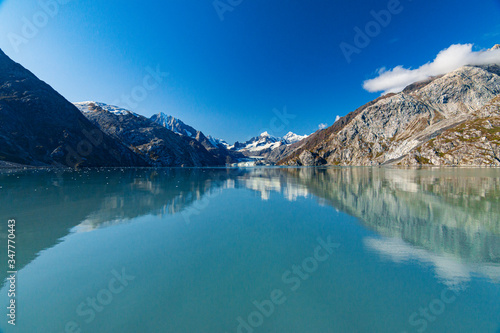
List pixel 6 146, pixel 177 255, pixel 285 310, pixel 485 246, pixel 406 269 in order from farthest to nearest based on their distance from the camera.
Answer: pixel 6 146 → pixel 485 246 → pixel 177 255 → pixel 406 269 → pixel 285 310

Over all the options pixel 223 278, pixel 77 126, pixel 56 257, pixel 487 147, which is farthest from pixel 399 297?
pixel 487 147

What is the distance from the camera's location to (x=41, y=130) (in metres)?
146

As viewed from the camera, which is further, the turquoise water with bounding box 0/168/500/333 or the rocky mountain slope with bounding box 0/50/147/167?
the rocky mountain slope with bounding box 0/50/147/167

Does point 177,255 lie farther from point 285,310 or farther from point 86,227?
point 86,227

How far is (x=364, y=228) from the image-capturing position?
17062 mm

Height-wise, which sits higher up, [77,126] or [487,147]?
[77,126]

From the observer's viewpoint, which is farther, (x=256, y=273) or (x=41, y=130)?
(x=41, y=130)

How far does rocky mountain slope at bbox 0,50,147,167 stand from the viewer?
12625 cm

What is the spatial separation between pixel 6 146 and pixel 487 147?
1089 ft

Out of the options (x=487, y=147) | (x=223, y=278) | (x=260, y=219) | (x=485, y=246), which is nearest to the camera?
(x=223, y=278)

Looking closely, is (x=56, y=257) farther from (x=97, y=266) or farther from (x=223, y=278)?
(x=223, y=278)

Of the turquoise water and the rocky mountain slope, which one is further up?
the rocky mountain slope

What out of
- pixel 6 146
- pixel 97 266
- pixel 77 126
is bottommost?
pixel 97 266

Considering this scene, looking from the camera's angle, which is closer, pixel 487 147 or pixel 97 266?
pixel 97 266
